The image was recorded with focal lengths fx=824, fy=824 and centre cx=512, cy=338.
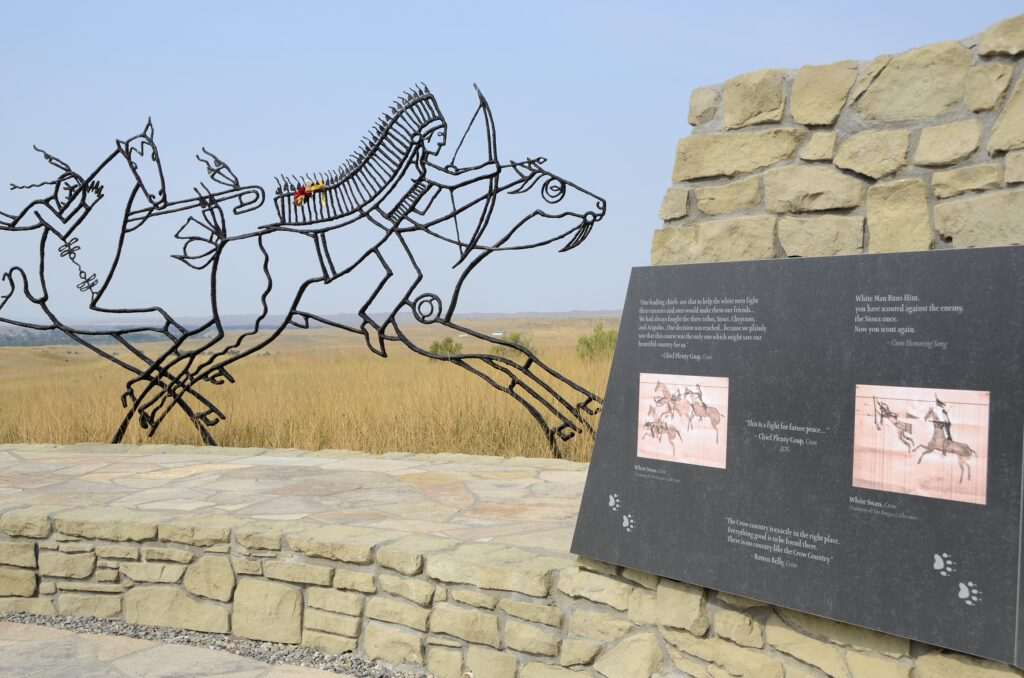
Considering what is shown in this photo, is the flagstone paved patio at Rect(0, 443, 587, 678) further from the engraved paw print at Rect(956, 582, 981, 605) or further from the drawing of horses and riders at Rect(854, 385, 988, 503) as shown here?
the engraved paw print at Rect(956, 582, 981, 605)

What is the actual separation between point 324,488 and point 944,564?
11.6ft

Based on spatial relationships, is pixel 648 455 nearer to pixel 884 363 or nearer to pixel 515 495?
pixel 884 363

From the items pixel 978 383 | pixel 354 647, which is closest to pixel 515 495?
pixel 354 647

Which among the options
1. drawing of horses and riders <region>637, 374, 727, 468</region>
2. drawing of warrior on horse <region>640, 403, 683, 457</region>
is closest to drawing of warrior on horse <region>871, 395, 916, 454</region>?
drawing of horses and riders <region>637, 374, 727, 468</region>

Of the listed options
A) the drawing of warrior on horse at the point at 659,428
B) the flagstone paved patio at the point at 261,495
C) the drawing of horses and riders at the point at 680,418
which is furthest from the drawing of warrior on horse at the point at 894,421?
the flagstone paved patio at the point at 261,495

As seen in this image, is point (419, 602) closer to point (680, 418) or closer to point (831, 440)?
point (680, 418)

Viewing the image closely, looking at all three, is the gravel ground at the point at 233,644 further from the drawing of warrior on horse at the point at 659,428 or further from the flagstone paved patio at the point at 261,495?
the drawing of warrior on horse at the point at 659,428

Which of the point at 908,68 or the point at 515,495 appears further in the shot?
the point at 515,495

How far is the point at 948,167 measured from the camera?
8.37ft

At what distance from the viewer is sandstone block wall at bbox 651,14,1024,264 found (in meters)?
2.47

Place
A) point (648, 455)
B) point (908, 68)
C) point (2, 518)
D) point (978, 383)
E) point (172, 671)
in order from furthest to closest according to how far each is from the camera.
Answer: point (2, 518), point (172, 671), point (648, 455), point (908, 68), point (978, 383)

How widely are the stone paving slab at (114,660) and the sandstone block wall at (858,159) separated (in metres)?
2.38

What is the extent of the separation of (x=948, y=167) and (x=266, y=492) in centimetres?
384

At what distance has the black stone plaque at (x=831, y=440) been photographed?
2.23m
